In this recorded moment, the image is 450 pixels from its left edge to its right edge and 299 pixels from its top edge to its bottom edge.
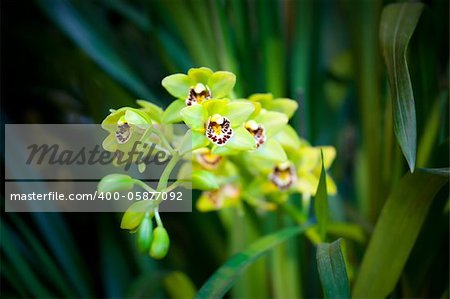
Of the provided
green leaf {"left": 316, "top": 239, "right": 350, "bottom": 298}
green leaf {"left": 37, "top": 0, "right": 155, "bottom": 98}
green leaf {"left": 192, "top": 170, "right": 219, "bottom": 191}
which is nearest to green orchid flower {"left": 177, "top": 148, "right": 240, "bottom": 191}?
green leaf {"left": 192, "top": 170, "right": 219, "bottom": 191}

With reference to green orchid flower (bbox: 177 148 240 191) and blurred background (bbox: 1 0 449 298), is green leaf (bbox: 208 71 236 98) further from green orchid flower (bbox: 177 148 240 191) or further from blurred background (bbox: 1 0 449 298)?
blurred background (bbox: 1 0 449 298)

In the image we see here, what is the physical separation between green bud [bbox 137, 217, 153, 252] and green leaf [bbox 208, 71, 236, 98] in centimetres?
13

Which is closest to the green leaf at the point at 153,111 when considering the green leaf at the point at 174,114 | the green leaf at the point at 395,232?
the green leaf at the point at 174,114

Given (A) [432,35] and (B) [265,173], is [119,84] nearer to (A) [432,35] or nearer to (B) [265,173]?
(B) [265,173]

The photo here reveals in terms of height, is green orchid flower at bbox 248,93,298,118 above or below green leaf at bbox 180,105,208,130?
above

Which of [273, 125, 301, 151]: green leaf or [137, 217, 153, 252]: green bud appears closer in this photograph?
[137, 217, 153, 252]: green bud

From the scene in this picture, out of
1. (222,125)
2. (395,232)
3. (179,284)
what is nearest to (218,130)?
(222,125)

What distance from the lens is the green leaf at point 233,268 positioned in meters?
0.48

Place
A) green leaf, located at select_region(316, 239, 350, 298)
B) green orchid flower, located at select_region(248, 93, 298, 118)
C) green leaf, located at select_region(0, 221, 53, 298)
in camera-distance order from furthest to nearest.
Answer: green leaf, located at select_region(0, 221, 53, 298)
green orchid flower, located at select_region(248, 93, 298, 118)
green leaf, located at select_region(316, 239, 350, 298)

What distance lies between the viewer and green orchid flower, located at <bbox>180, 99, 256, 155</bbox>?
47cm

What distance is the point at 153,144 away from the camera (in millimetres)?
510

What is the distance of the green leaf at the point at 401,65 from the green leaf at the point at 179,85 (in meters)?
0.18

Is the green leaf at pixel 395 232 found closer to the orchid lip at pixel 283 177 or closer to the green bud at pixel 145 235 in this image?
the orchid lip at pixel 283 177

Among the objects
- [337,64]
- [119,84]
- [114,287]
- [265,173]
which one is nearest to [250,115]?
[265,173]
